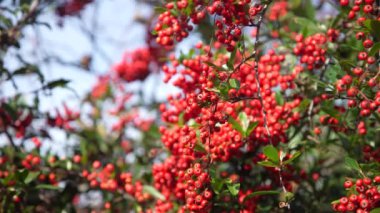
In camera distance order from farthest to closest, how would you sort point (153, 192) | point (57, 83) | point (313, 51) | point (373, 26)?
point (153, 192)
point (57, 83)
point (313, 51)
point (373, 26)

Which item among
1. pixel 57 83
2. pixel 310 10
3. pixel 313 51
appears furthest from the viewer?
pixel 310 10

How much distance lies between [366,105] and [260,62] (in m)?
1.19

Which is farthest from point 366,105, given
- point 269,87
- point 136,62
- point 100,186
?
point 136,62

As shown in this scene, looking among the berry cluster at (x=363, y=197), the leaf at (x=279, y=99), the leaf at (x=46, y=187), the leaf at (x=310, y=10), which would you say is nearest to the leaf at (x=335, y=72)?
the leaf at (x=279, y=99)

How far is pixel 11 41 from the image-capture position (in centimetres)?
388

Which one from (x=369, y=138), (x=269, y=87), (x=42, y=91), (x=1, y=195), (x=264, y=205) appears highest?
(x=42, y=91)

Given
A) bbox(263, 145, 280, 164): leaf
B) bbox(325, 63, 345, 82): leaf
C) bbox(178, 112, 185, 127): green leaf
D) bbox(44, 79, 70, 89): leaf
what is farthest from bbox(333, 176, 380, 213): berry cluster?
bbox(44, 79, 70, 89): leaf

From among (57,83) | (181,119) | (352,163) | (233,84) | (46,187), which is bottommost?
(352,163)

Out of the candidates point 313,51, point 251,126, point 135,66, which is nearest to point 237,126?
point 251,126

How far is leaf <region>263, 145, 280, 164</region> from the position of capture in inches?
107

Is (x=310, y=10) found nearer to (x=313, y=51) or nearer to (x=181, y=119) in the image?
(x=313, y=51)

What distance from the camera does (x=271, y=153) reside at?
2756mm

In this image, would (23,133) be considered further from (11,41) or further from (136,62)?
(136,62)

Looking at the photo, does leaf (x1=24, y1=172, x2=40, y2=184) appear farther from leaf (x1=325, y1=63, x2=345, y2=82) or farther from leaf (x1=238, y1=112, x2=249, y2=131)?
leaf (x1=325, y1=63, x2=345, y2=82)
